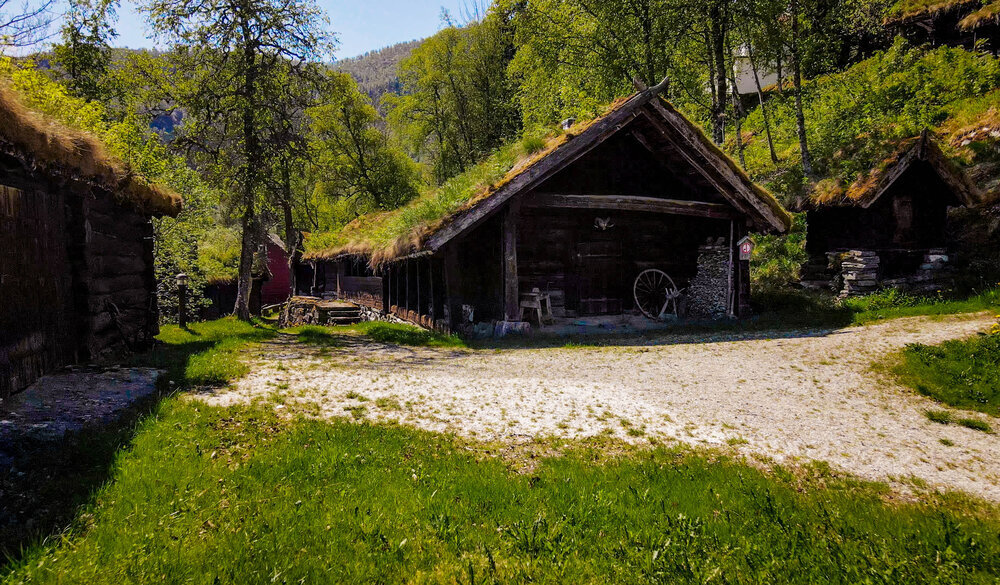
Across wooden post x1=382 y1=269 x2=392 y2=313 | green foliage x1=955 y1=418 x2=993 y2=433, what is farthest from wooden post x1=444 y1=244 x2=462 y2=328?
green foliage x1=955 y1=418 x2=993 y2=433

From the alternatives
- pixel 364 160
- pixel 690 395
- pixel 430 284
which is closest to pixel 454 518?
pixel 690 395

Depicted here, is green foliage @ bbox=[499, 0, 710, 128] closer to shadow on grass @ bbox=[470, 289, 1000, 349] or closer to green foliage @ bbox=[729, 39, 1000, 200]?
green foliage @ bbox=[729, 39, 1000, 200]

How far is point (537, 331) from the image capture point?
12375 millimetres

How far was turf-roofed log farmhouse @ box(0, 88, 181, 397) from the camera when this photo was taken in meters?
5.04

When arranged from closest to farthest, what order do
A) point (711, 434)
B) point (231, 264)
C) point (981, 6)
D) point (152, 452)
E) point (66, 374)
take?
point (152, 452), point (711, 434), point (66, 374), point (981, 6), point (231, 264)

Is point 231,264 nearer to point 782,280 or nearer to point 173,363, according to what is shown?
point 173,363

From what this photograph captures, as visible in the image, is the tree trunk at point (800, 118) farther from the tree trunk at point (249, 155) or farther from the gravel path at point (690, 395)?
the tree trunk at point (249, 155)

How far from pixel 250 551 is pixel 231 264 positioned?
1367 inches

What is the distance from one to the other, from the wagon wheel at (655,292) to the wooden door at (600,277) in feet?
1.94

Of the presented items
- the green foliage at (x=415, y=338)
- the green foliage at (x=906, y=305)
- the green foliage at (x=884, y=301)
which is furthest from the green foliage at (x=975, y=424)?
the green foliage at (x=415, y=338)

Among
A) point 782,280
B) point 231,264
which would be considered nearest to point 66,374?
point 782,280

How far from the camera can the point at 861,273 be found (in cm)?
1302

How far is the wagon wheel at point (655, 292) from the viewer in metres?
14.2

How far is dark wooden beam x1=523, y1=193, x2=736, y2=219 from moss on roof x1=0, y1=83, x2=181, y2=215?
24.7 feet
